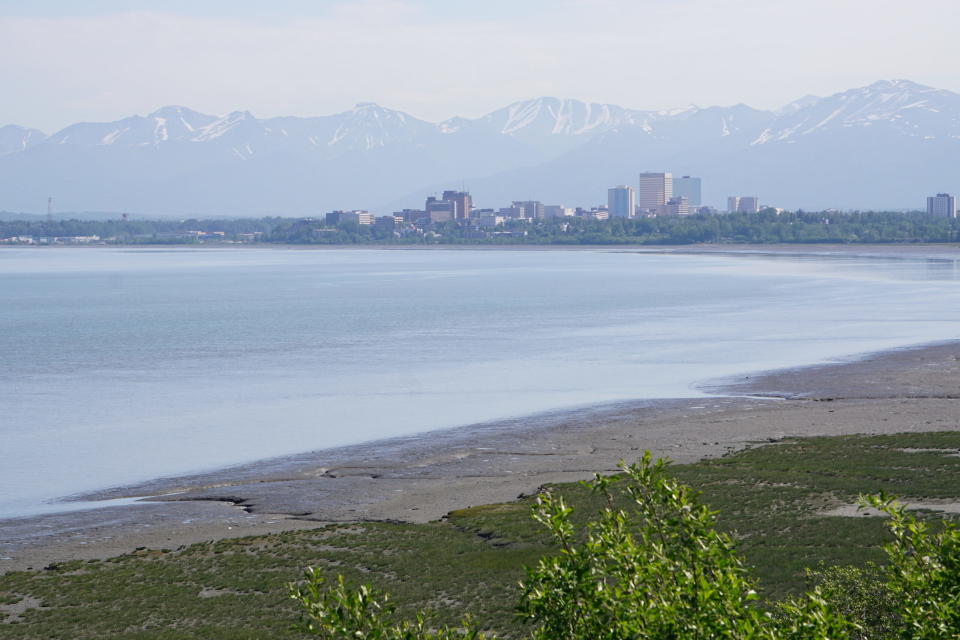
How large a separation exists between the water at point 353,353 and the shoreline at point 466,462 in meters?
2.55

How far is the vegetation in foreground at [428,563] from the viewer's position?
22562 mm

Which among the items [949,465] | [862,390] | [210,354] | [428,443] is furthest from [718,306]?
[949,465]

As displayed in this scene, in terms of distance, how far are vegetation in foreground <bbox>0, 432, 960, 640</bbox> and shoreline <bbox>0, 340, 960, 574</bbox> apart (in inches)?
73.4

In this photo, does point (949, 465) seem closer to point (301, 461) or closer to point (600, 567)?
point (301, 461)

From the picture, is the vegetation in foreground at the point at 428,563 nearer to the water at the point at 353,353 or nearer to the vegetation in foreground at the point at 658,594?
the vegetation in foreground at the point at 658,594

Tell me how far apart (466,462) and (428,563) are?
12.4 metres

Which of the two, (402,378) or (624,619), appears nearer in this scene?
(624,619)

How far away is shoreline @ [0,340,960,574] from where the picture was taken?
3034 centimetres

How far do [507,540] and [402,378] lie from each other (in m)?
34.7

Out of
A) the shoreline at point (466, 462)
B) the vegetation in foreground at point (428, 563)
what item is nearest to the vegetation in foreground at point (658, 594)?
the vegetation in foreground at point (428, 563)

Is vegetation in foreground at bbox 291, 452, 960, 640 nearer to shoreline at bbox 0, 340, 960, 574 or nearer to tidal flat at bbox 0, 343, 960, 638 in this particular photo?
tidal flat at bbox 0, 343, 960, 638

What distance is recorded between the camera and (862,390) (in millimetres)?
50281

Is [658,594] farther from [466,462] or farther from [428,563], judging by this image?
[466,462]

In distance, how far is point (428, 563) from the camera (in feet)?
84.5
